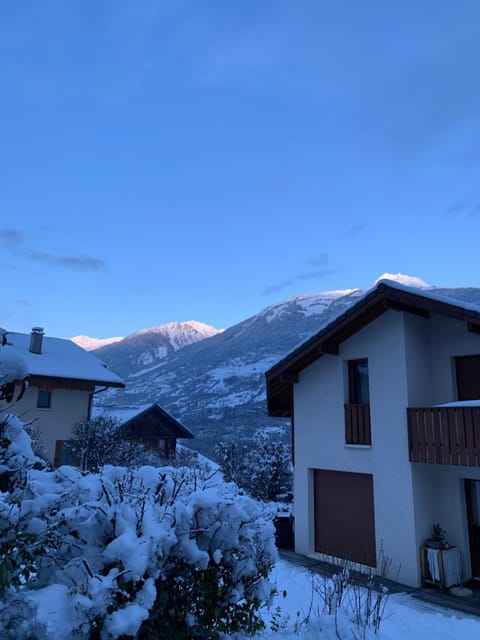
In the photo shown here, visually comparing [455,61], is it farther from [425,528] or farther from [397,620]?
[397,620]

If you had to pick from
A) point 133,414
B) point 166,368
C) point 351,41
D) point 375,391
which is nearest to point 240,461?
point 133,414

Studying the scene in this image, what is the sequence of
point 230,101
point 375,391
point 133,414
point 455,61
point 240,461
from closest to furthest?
point 375,391
point 455,61
point 230,101
point 240,461
point 133,414

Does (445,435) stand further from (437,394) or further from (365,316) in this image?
(365,316)

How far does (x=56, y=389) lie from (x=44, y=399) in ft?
2.57

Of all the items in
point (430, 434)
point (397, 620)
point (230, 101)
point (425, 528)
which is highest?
point (230, 101)

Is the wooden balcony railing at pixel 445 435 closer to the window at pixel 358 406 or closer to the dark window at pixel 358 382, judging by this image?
the window at pixel 358 406

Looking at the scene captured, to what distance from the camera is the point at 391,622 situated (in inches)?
285

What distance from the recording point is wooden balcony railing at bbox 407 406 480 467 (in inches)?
361

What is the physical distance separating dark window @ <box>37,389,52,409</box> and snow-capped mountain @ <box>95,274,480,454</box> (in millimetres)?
10161

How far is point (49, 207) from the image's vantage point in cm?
1762

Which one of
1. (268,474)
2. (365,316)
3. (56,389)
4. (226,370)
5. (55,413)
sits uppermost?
(226,370)

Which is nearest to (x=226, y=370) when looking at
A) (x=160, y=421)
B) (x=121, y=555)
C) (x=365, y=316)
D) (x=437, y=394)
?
(x=160, y=421)

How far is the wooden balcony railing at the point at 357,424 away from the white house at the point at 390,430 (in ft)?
0.08

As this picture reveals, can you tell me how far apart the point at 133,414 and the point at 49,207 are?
18493mm
